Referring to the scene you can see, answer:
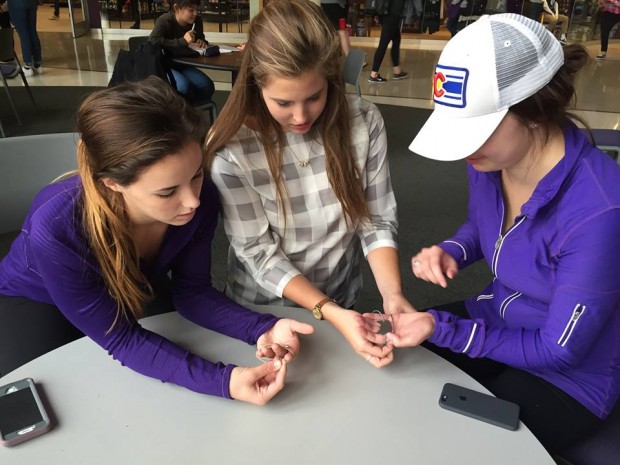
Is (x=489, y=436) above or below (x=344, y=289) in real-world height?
above

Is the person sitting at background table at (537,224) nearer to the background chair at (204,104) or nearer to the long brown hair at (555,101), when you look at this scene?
the long brown hair at (555,101)

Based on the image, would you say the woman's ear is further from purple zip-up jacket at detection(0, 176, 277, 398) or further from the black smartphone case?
the black smartphone case

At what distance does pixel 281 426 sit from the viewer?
86 cm

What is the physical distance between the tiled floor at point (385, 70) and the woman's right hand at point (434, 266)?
13.2 ft

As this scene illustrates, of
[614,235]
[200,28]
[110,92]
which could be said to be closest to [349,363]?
[614,235]

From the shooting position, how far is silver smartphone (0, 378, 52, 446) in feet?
2.69

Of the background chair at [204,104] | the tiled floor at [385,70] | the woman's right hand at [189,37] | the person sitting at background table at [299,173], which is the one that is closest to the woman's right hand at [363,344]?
the person sitting at background table at [299,173]

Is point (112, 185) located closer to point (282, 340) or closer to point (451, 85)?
point (282, 340)

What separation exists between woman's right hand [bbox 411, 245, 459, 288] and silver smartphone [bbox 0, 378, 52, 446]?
806mm

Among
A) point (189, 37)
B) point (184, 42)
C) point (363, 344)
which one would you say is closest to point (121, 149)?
point (363, 344)

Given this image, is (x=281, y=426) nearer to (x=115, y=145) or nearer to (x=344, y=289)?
(x=115, y=145)

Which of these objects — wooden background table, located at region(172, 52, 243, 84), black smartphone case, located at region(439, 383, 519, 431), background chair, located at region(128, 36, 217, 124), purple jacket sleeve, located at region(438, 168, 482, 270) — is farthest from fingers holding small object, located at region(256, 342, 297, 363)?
background chair, located at region(128, 36, 217, 124)

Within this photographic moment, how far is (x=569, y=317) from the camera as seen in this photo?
963 millimetres

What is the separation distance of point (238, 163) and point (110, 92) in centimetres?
33
